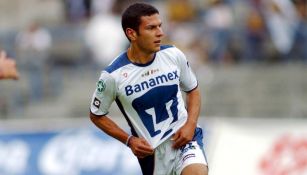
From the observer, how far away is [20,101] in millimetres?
19438

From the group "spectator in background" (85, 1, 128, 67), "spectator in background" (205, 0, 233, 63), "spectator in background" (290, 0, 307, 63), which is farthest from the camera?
"spectator in background" (85, 1, 128, 67)

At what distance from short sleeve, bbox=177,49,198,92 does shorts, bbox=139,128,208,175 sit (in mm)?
388

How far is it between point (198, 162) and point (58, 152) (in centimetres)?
816

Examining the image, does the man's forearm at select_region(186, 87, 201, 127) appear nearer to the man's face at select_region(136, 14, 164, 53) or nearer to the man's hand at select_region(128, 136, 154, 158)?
the man's hand at select_region(128, 136, 154, 158)

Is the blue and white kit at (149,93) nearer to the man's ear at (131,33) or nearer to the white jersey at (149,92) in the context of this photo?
the white jersey at (149,92)

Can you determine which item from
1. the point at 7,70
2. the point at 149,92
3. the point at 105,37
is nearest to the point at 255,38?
the point at 105,37

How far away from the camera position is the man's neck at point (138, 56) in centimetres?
963

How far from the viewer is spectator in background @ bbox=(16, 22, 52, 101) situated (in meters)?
19.4

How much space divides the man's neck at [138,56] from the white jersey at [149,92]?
0.03 meters

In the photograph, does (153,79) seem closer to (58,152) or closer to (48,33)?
(58,152)

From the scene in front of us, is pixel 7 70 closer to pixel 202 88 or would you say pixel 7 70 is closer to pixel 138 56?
pixel 138 56

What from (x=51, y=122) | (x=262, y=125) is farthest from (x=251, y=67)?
(x=51, y=122)

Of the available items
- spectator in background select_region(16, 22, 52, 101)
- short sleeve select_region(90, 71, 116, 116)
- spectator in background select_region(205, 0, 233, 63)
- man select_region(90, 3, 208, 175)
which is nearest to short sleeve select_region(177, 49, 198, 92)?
man select_region(90, 3, 208, 175)

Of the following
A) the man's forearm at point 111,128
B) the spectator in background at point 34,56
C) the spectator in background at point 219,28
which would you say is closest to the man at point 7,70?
the man's forearm at point 111,128
